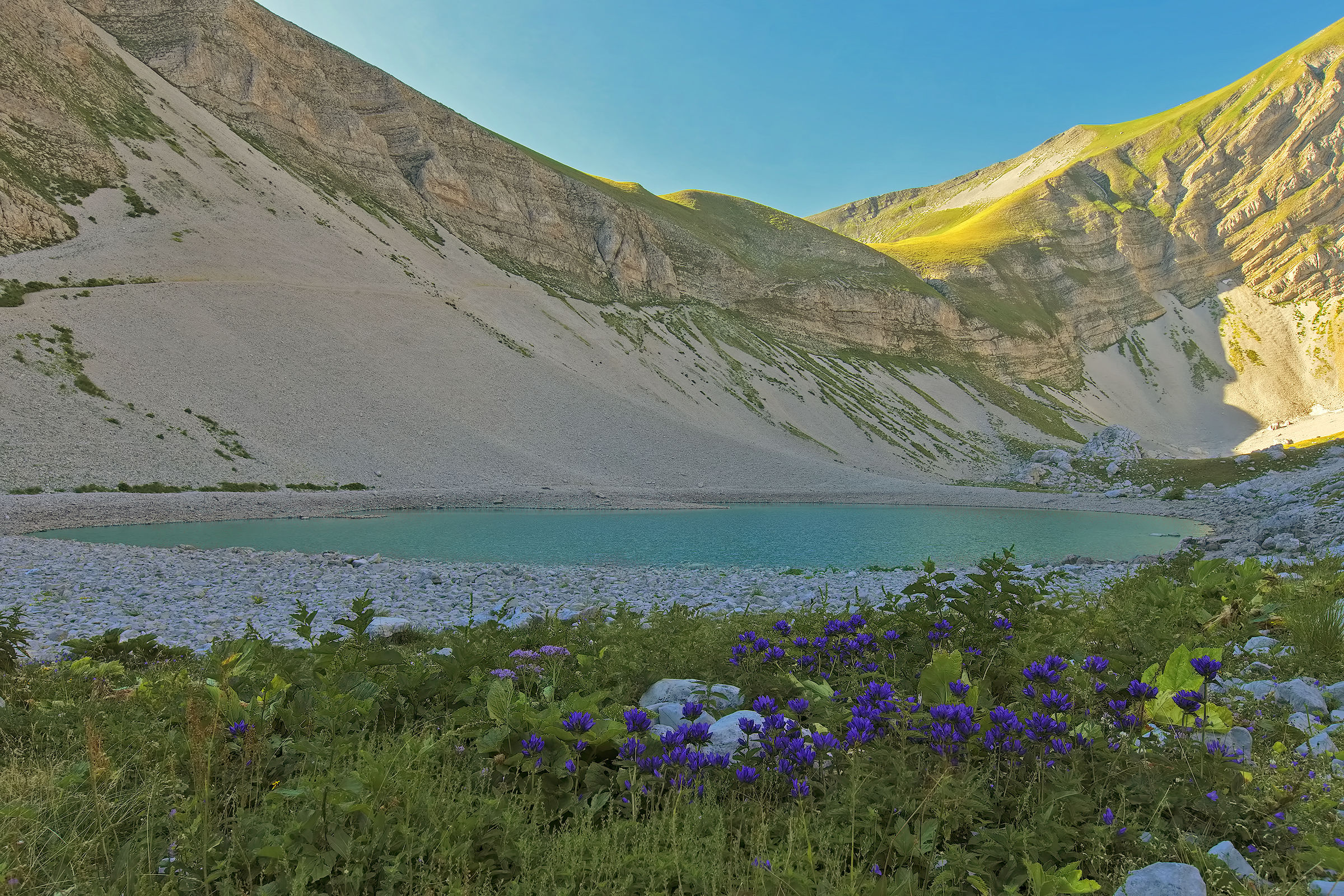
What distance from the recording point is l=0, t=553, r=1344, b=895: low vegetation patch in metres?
2.79

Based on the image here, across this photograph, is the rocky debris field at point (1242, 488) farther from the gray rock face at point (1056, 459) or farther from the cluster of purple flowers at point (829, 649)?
the cluster of purple flowers at point (829, 649)

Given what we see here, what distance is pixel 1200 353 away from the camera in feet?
440

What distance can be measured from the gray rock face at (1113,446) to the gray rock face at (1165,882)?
261ft

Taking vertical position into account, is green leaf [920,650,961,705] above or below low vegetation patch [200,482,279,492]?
above

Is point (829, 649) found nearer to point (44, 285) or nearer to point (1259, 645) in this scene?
point (1259, 645)

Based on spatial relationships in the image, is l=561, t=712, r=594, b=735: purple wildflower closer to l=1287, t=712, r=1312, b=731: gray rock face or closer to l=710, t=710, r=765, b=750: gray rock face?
l=710, t=710, r=765, b=750: gray rock face

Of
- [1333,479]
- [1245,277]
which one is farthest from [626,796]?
[1245,277]

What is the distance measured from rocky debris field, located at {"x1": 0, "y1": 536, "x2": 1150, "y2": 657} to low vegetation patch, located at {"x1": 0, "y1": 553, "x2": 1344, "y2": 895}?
4.14m

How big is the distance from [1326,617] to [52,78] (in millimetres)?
91493

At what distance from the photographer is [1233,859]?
284 centimetres

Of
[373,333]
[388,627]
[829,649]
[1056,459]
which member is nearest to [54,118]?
[373,333]

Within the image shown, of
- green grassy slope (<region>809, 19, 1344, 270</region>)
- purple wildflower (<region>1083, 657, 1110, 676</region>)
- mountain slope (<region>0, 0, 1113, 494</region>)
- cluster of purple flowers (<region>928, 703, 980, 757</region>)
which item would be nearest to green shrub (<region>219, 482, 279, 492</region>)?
mountain slope (<region>0, 0, 1113, 494</region>)

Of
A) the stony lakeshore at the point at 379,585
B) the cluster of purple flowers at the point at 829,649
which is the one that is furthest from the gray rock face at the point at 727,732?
the stony lakeshore at the point at 379,585

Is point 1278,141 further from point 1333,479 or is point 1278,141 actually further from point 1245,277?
point 1333,479
